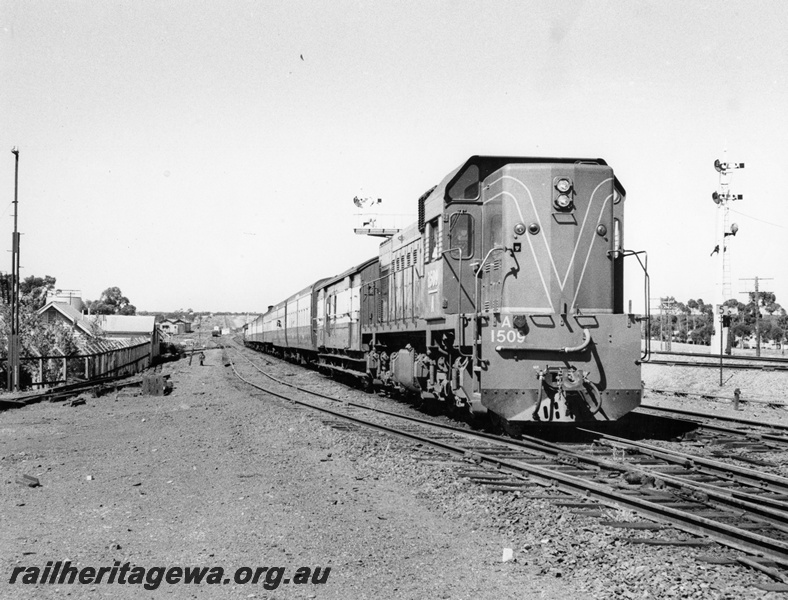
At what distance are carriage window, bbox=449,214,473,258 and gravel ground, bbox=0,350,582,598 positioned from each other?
10.3ft

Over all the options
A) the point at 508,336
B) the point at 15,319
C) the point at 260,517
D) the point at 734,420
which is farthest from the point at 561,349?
the point at 15,319

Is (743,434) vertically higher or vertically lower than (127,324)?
lower

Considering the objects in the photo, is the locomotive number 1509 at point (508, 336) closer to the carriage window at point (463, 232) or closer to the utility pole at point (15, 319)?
the carriage window at point (463, 232)

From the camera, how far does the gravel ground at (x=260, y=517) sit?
454 cm

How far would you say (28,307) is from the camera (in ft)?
104

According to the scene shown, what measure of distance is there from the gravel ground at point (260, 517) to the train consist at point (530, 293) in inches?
73.1

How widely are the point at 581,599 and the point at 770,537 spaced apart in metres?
1.87

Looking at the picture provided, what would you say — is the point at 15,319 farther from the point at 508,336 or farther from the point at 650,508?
the point at 650,508

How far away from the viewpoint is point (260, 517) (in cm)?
609

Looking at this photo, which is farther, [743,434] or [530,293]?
[743,434]

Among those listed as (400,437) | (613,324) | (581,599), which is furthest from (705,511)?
(400,437)

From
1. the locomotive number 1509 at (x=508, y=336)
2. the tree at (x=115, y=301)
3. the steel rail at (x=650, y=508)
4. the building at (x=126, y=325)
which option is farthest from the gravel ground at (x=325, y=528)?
the tree at (x=115, y=301)

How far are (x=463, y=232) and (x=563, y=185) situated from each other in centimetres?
174

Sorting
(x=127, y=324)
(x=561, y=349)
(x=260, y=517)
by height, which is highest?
(x=127, y=324)
